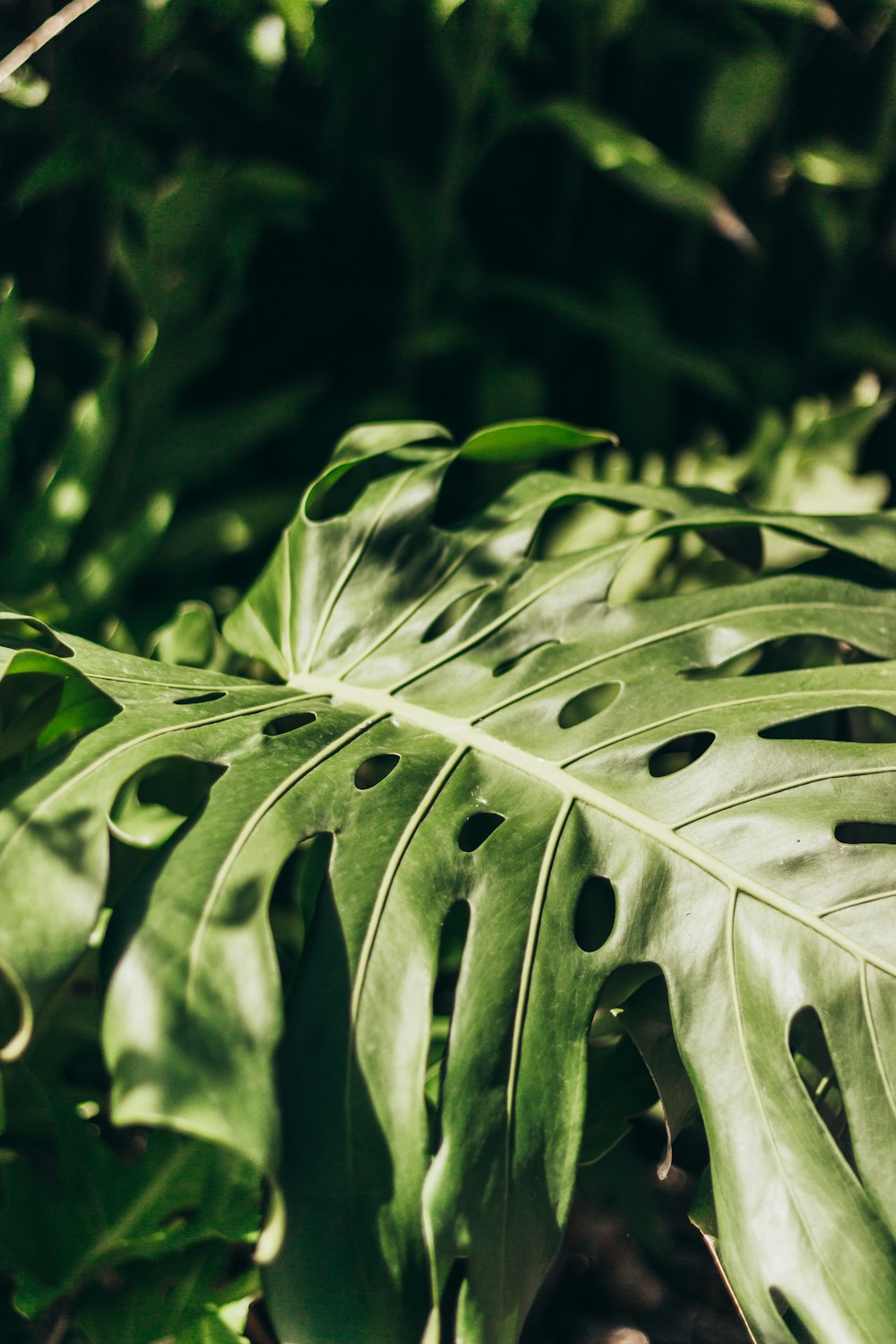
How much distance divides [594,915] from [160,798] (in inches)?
17.2

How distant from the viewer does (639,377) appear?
182 centimetres

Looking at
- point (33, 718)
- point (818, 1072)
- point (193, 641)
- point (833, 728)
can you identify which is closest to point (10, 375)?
point (193, 641)

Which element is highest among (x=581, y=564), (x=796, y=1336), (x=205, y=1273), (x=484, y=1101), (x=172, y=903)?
(x=581, y=564)

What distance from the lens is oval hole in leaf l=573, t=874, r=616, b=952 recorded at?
0.97 metres

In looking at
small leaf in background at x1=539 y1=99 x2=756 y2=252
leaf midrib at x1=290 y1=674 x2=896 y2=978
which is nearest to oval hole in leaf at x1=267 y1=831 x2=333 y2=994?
leaf midrib at x1=290 y1=674 x2=896 y2=978

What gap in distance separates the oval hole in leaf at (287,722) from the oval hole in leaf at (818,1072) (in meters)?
0.46

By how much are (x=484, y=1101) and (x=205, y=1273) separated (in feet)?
1.35

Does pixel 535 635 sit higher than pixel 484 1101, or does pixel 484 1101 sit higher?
pixel 535 635

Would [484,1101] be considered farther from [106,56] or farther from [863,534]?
[106,56]

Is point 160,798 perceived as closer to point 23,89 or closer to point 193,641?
point 193,641

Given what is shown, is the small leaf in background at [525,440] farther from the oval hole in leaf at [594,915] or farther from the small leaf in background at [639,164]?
the small leaf in background at [639,164]

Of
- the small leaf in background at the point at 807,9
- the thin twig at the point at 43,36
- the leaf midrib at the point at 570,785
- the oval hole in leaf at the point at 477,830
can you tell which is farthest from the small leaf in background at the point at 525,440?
the small leaf in background at the point at 807,9

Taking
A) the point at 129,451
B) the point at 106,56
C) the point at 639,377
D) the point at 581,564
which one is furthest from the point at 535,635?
the point at 106,56

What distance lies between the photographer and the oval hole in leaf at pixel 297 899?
834 mm
